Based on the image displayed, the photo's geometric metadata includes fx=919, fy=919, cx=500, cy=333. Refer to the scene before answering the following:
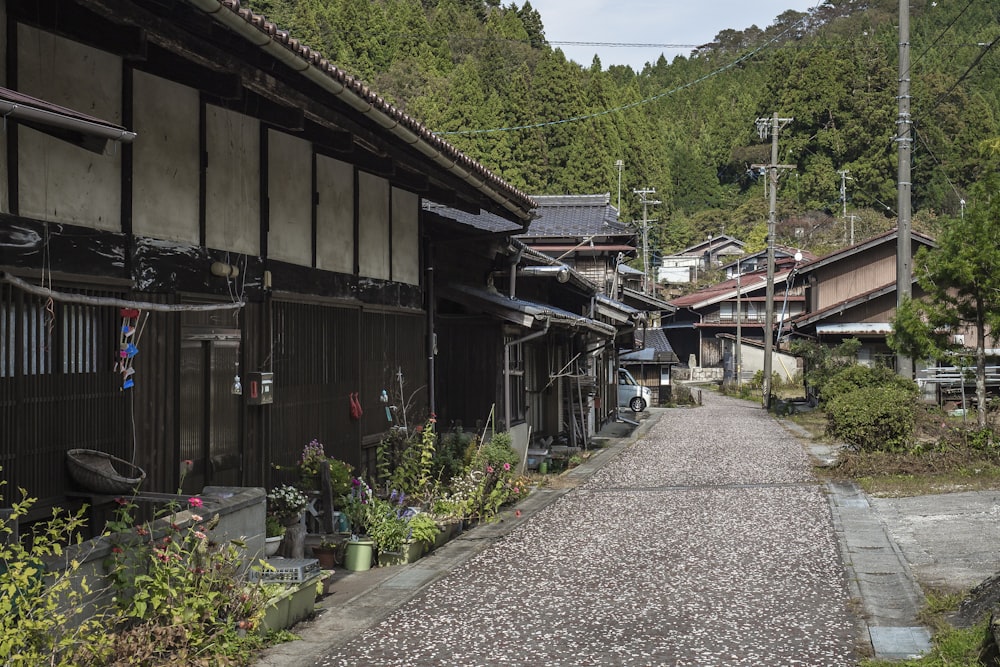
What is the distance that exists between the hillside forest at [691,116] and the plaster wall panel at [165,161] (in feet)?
164

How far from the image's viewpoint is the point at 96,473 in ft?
21.3

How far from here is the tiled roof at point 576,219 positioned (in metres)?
35.9

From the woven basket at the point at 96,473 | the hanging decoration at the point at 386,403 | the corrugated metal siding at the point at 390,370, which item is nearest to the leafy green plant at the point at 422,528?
the corrugated metal siding at the point at 390,370

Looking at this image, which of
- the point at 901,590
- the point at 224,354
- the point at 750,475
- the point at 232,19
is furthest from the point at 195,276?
the point at 750,475

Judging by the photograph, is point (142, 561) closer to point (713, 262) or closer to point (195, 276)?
point (195, 276)

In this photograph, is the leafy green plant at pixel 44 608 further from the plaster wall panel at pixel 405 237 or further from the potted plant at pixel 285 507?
the plaster wall panel at pixel 405 237

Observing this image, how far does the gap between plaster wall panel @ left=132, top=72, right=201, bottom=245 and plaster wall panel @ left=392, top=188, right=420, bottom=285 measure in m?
4.83

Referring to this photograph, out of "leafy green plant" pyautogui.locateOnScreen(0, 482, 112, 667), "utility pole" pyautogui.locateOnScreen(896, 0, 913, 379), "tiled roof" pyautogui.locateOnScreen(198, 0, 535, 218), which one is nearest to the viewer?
"leafy green plant" pyautogui.locateOnScreen(0, 482, 112, 667)

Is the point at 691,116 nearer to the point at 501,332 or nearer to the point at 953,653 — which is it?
the point at 501,332

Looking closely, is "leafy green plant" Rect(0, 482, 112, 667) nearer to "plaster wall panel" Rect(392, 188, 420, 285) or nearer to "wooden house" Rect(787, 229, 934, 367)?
"plaster wall panel" Rect(392, 188, 420, 285)

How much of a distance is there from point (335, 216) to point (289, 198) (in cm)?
115

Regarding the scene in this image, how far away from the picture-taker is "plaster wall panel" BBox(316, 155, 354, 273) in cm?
1073

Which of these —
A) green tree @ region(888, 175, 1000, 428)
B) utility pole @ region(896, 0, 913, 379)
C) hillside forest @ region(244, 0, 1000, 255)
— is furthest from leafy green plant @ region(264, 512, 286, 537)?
hillside forest @ region(244, 0, 1000, 255)

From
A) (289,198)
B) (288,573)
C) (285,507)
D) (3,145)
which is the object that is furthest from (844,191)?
(3,145)
